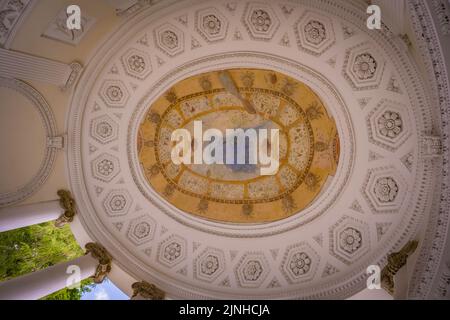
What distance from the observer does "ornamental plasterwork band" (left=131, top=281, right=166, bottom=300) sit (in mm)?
13227

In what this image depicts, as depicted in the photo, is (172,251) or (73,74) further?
(172,251)

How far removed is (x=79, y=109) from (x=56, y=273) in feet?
16.3

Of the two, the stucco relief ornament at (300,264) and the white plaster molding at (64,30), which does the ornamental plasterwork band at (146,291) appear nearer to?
the stucco relief ornament at (300,264)

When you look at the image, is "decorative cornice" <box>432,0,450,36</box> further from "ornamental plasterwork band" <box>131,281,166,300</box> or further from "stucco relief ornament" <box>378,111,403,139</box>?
"ornamental plasterwork band" <box>131,281,166,300</box>

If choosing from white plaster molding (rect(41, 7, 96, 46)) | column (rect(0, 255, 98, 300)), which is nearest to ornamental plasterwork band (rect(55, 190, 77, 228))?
column (rect(0, 255, 98, 300))

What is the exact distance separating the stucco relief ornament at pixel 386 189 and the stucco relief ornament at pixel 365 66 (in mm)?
3229

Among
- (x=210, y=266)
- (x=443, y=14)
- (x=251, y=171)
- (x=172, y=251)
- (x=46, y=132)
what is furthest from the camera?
(x=172, y=251)

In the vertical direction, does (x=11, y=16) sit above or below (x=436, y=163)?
above

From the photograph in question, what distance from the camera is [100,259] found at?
12.9 metres

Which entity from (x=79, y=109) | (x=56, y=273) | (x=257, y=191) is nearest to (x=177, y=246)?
(x=257, y=191)

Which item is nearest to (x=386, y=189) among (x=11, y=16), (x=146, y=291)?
(x=146, y=291)

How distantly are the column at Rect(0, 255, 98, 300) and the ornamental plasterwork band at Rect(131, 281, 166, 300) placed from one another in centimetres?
157

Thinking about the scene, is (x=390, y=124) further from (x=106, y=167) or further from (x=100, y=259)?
(x=100, y=259)

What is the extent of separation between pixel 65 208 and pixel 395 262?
986 cm
